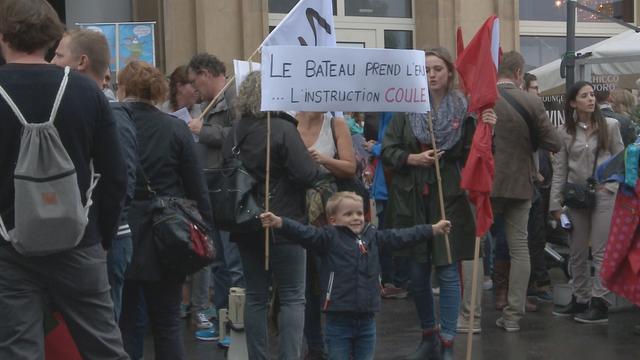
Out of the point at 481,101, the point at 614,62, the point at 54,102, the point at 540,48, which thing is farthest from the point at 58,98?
the point at 540,48

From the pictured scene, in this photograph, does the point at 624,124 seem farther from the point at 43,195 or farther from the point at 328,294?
the point at 43,195

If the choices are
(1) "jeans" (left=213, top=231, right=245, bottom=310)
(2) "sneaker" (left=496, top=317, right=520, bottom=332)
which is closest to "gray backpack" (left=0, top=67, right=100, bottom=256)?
(1) "jeans" (left=213, top=231, right=245, bottom=310)

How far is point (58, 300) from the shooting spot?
3.87 meters

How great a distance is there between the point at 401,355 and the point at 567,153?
2.21 m

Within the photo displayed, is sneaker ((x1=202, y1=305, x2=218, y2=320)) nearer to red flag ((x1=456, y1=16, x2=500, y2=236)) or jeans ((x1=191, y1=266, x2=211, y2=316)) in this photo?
jeans ((x1=191, y1=266, x2=211, y2=316))

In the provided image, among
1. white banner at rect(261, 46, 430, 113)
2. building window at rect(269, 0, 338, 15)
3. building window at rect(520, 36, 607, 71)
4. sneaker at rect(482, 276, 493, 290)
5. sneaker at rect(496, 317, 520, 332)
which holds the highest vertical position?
building window at rect(269, 0, 338, 15)

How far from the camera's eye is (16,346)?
3750 mm

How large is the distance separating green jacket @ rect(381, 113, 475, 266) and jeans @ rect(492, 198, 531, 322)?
92 centimetres

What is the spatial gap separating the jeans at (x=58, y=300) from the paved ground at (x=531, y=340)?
279 centimetres

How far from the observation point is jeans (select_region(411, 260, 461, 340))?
6129 millimetres

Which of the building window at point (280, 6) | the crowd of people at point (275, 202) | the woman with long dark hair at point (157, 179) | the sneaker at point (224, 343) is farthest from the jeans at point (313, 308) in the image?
the building window at point (280, 6)

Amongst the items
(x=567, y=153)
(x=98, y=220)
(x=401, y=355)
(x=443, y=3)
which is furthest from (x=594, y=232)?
(x=443, y=3)

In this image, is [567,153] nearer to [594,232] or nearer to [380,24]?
[594,232]

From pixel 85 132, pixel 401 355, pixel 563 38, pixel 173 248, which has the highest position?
pixel 563 38
